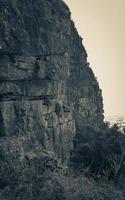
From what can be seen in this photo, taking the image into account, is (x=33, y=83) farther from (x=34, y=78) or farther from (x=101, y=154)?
(x=101, y=154)

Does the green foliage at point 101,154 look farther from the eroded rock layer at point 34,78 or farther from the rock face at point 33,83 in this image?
the eroded rock layer at point 34,78

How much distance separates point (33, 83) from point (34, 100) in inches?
71.9

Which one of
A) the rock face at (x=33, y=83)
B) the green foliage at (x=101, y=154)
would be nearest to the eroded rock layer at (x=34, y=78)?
the rock face at (x=33, y=83)

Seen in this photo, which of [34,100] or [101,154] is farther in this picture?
[101,154]

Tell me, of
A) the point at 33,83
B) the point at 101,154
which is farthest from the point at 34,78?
the point at 101,154

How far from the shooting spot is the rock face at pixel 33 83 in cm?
4388

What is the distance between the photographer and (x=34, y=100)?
162 feet

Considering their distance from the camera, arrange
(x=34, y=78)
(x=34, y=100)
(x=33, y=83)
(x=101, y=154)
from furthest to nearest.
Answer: (x=101, y=154) → (x=34, y=100) → (x=33, y=83) → (x=34, y=78)

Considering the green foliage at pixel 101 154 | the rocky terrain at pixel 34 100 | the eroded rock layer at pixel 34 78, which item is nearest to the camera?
the rocky terrain at pixel 34 100

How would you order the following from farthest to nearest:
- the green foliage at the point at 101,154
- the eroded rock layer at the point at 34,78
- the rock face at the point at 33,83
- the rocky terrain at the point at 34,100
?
1. the green foliage at the point at 101,154
2. the eroded rock layer at the point at 34,78
3. the rock face at the point at 33,83
4. the rocky terrain at the point at 34,100

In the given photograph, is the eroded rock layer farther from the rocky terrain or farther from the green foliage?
the green foliage

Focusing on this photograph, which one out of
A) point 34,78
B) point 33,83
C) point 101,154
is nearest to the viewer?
point 34,78

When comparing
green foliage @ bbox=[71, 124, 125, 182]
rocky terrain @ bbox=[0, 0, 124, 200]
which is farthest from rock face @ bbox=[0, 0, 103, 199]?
green foliage @ bbox=[71, 124, 125, 182]

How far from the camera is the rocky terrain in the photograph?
40.8m
